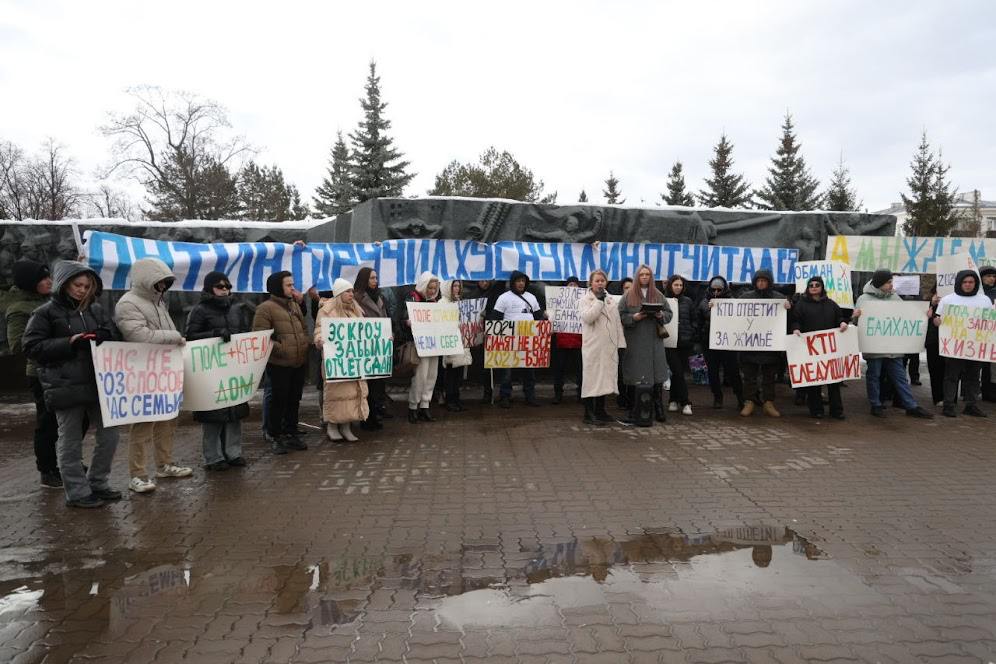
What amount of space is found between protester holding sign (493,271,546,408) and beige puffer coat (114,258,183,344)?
481 cm

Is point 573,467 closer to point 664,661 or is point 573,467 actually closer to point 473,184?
point 664,661

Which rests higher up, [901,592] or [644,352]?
[644,352]

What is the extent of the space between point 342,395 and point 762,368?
5.28m

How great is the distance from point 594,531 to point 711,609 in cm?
121

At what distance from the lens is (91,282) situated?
16.3 ft

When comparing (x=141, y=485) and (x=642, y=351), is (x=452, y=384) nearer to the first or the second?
(x=642, y=351)

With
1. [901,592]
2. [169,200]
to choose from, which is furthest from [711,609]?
[169,200]

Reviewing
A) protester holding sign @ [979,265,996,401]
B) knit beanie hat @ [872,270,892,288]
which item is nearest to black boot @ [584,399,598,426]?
knit beanie hat @ [872,270,892,288]

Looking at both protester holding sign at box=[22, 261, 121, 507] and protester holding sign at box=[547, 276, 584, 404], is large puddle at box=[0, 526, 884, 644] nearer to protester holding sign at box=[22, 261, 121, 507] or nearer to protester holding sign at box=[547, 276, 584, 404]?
protester holding sign at box=[22, 261, 121, 507]

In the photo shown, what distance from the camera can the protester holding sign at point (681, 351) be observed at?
8.74 m

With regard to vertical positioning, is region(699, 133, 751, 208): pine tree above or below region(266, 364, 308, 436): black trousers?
above

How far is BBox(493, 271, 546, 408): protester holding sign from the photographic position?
30.9 feet

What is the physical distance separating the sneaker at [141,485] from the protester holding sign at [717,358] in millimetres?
6755

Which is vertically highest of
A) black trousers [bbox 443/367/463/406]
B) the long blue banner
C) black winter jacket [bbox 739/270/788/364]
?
the long blue banner
